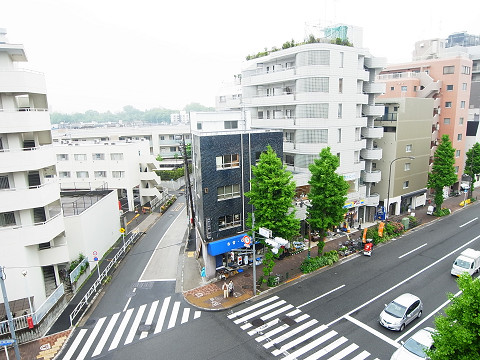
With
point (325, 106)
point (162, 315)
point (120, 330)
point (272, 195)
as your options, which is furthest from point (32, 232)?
point (325, 106)

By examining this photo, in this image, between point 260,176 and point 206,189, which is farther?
point 206,189

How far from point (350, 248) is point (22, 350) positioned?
98.8ft

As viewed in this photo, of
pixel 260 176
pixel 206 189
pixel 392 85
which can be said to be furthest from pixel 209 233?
pixel 392 85

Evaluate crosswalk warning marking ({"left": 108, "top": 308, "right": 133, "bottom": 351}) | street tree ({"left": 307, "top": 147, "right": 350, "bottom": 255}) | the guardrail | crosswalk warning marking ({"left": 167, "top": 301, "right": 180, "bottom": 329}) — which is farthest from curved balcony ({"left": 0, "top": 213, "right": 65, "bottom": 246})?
street tree ({"left": 307, "top": 147, "right": 350, "bottom": 255})

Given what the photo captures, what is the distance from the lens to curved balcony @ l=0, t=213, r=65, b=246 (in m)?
22.6

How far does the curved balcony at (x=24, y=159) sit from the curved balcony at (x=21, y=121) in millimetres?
1536

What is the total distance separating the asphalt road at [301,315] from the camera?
64.4 feet

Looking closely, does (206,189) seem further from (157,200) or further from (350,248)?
(157,200)

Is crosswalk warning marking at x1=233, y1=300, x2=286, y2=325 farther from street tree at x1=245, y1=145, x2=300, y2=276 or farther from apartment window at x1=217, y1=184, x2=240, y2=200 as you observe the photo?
apartment window at x1=217, y1=184, x2=240, y2=200

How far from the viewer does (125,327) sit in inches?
882

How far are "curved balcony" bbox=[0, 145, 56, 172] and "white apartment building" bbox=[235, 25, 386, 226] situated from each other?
24.7 metres

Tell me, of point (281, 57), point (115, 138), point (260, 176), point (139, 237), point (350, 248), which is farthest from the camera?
point (115, 138)

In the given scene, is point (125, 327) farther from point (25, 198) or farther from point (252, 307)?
point (25, 198)

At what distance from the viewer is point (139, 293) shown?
27219 millimetres
